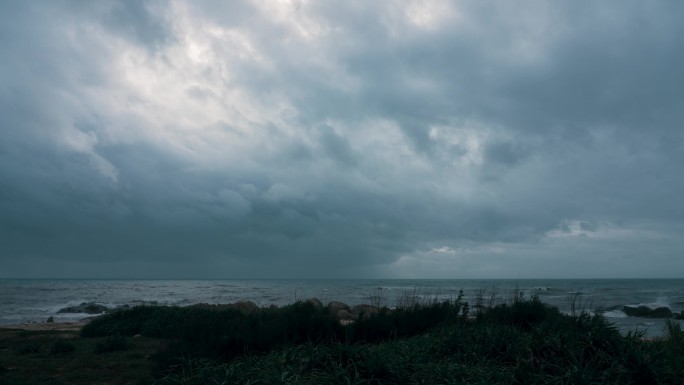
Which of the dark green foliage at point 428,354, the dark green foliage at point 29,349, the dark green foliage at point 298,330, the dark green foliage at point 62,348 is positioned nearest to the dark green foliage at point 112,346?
the dark green foliage at point 62,348

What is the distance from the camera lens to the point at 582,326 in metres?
9.24

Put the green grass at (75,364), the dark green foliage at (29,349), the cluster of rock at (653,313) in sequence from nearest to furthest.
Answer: the green grass at (75,364) → the dark green foliage at (29,349) → the cluster of rock at (653,313)

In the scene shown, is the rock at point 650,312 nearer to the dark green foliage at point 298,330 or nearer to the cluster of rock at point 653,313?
the cluster of rock at point 653,313

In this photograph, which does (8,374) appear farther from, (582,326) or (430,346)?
(582,326)

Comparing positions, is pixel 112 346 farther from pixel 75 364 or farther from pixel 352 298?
pixel 352 298

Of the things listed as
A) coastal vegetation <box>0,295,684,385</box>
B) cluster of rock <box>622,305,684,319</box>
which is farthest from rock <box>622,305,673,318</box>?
coastal vegetation <box>0,295,684,385</box>

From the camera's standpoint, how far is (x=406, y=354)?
27.5 ft

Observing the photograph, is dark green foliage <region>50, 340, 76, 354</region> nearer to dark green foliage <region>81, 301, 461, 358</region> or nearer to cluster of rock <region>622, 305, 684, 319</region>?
dark green foliage <region>81, 301, 461, 358</region>

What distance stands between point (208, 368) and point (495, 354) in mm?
4466

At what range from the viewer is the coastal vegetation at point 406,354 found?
7.07 metres

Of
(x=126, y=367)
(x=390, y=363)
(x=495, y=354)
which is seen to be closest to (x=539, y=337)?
(x=495, y=354)

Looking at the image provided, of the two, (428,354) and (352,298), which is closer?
(428,354)

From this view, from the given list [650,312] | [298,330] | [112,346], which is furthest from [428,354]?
[650,312]

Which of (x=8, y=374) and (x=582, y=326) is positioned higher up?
(x=582, y=326)
